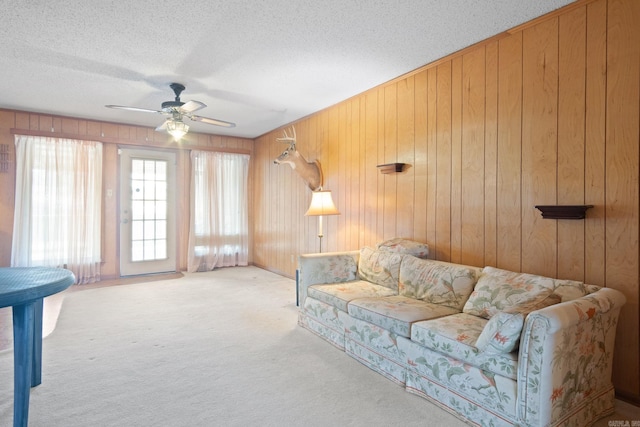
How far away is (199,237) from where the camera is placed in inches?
249

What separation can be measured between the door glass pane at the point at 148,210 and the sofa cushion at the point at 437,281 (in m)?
4.70

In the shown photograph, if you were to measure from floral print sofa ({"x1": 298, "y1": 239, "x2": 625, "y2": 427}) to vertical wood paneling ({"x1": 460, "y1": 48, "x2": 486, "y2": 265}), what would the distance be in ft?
1.24

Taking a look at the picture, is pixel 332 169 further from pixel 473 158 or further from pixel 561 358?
pixel 561 358

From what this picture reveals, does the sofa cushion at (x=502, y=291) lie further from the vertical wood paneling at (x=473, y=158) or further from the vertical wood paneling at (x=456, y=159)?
the vertical wood paneling at (x=456, y=159)

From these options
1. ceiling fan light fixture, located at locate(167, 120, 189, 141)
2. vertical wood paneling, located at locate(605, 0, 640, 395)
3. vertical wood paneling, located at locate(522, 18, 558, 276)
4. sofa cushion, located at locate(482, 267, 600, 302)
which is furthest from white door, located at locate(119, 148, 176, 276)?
vertical wood paneling, located at locate(605, 0, 640, 395)

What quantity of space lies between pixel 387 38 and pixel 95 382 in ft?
11.0

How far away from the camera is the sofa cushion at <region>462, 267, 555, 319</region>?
2162 mm

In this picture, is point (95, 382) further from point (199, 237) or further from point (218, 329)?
point (199, 237)

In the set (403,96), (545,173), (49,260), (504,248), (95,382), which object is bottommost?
(95,382)

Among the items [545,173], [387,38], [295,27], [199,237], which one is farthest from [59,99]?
[545,173]

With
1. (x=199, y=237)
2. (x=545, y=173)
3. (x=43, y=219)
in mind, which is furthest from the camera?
(x=199, y=237)

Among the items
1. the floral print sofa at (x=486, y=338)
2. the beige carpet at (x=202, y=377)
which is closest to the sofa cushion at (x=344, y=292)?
the floral print sofa at (x=486, y=338)

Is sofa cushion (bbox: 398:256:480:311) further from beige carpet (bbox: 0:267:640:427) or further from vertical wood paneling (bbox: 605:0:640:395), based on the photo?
vertical wood paneling (bbox: 605:0:640:395)

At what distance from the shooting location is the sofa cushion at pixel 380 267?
10.5ft
